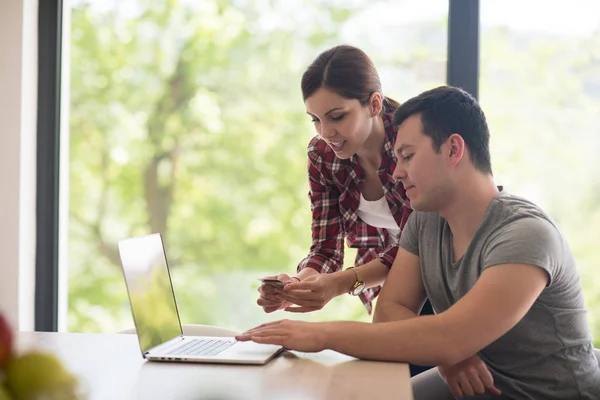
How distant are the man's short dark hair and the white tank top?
0.54 meters

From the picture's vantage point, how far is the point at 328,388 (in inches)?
49.2

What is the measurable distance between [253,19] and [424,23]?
0.75 meters

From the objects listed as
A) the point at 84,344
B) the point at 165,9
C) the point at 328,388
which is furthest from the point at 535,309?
the point at 165,9

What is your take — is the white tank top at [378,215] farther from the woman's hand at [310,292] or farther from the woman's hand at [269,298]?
the woman's hand at [269,298]

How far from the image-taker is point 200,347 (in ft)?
5.36

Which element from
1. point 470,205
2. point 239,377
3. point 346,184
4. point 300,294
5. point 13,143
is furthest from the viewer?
point 13,143

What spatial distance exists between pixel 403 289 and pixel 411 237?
0.13m

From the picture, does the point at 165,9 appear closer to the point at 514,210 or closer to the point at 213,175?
the point at 213,175

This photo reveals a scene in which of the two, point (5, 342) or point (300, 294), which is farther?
point (300, 294)

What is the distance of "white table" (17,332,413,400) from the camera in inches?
47.1

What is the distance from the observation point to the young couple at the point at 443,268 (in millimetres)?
1479

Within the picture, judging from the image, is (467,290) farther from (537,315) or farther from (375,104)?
(375,104)

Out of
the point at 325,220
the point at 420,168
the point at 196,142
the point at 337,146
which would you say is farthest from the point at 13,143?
the point at 420,168

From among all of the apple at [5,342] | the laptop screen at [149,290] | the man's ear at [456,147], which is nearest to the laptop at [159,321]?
the laptop screen at [149,290]
